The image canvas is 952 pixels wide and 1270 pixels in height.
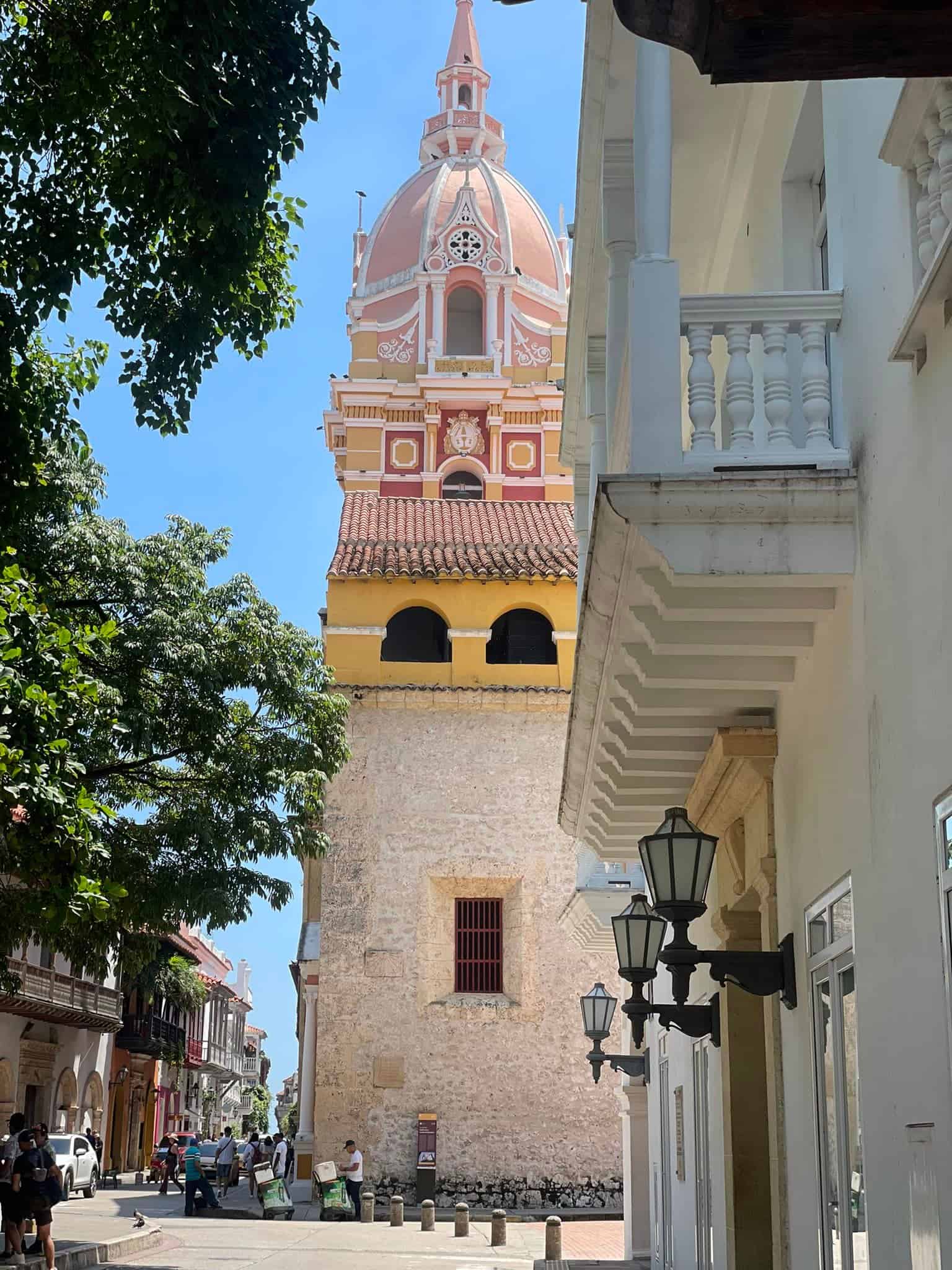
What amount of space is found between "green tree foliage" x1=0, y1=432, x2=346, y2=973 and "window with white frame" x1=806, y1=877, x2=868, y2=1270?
835 centimetres

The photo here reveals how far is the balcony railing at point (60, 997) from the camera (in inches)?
1382

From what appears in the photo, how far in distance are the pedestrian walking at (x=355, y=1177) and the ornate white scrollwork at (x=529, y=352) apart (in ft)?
62.3

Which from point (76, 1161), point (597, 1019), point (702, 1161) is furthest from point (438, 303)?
point (702, 1161)

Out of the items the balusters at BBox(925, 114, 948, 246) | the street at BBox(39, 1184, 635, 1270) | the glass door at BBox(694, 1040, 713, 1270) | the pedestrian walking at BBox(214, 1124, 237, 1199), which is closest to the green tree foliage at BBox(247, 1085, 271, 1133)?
the pedestrian walking at BBox(214, 1124, 237, 1199)

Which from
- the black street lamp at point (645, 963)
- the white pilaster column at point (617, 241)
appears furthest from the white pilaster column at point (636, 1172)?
the white pilaster column at point (617, 241)

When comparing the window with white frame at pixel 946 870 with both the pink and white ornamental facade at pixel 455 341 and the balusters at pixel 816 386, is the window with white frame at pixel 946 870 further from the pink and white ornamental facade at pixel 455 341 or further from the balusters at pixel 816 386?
the pink and white ornamental facade at pixel 455 341

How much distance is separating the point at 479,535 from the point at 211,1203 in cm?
1425

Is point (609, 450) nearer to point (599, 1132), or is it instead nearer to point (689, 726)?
A: point (689, 726)

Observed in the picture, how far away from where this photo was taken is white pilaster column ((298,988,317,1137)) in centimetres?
3188

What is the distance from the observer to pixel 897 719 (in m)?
5.68

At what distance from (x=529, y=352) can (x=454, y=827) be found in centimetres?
1292

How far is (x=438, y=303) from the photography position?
1451 inches

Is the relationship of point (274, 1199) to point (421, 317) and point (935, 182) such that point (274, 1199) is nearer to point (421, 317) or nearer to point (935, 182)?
point (421, 317)

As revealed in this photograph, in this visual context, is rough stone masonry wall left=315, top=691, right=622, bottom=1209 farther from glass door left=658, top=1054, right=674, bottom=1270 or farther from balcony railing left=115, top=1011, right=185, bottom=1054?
balcony railing left=115, top=1011, right=185, bottom=1054
